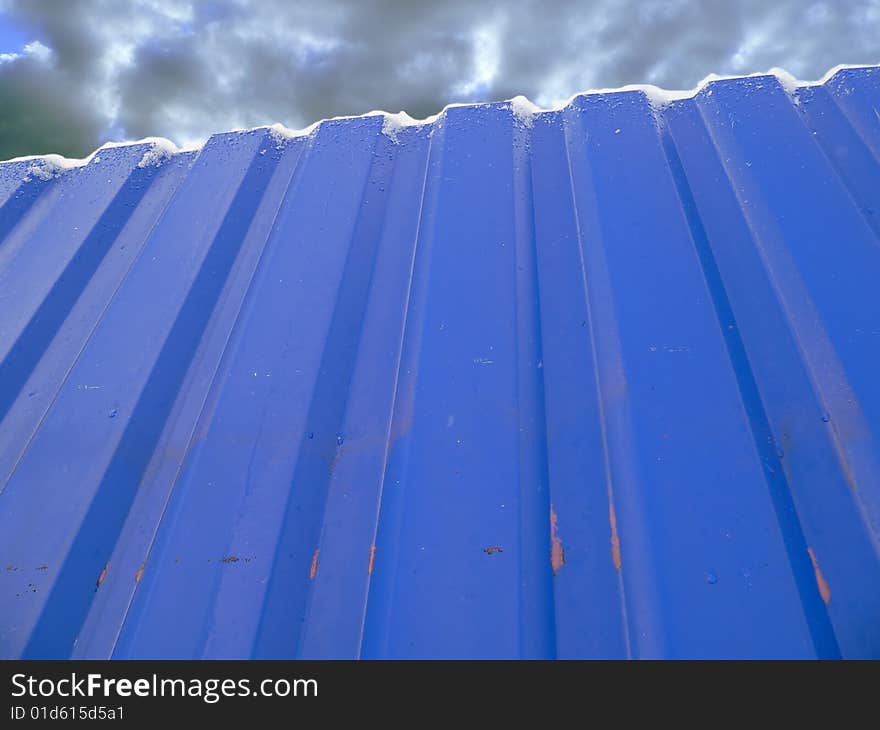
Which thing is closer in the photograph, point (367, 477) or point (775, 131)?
point (367, 477)

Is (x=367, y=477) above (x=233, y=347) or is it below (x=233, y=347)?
below

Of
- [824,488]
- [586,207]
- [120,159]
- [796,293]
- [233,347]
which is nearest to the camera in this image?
[824,488]

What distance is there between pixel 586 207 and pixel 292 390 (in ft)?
3.18

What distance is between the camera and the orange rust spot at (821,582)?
2.87 ft

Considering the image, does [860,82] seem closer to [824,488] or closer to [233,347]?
[824,488]

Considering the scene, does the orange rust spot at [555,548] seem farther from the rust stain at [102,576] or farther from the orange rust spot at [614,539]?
the rust stain at [102,576]

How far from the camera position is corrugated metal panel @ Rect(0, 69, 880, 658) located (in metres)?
0.94

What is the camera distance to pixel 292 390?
1.29 meters

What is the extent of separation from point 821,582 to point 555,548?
431 millimetres

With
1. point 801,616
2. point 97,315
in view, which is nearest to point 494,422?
point 801,616

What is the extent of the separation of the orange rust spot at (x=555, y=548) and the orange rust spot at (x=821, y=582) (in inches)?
16.2

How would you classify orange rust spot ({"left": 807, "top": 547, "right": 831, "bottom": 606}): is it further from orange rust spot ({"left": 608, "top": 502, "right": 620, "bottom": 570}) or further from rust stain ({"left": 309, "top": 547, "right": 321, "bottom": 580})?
rust stain ({"left": 309, "top": 547, "right": 321, "bottom": 580})

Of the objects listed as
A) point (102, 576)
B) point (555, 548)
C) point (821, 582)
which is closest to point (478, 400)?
point (555, 548)

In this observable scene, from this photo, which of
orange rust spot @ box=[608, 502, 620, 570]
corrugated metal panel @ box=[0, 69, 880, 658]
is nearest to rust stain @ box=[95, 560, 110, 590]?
corrugated metal panel @ box=[0, 69, 880, 658]
